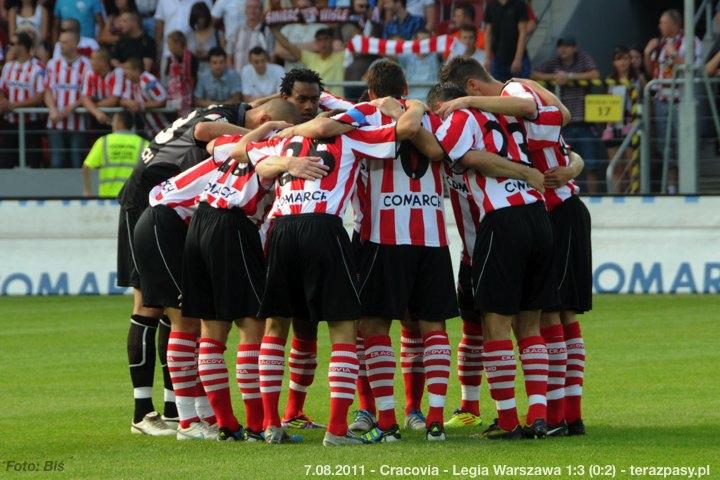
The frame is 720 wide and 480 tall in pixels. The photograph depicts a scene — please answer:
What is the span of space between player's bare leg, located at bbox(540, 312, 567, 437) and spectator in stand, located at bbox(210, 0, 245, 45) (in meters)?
14.0

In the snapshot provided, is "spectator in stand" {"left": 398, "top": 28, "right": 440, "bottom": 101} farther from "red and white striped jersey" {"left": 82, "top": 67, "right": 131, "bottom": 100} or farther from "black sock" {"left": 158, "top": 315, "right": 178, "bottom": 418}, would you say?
"black sock" {"left": 158, "top": 315, "right": 178, "bottom": 418}

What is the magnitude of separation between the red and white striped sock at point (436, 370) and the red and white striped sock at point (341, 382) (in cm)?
50

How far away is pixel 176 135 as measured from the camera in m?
9.67

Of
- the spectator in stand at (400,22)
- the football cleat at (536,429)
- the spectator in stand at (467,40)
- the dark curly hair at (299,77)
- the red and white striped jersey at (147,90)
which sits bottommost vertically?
the football cleat at (536,429)

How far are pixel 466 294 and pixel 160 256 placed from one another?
198 centimetres

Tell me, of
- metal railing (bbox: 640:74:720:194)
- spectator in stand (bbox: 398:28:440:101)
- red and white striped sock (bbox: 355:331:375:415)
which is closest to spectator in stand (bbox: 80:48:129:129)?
spectator in stand (bbox: 398:28:440:101)

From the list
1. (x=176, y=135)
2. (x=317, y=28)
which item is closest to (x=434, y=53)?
(x=317, y=28)

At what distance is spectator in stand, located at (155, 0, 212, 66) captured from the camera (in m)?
22.3

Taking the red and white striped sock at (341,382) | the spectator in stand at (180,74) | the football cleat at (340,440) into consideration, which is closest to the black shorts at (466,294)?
the red and white striped sock at (341,382)

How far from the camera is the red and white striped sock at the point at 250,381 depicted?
8758mm

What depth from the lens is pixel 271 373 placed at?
338 inches

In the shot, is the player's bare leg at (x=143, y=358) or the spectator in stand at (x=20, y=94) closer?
the player's bare leg at (x=143, y=358)

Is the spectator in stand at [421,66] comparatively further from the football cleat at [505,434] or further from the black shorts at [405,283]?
the football cleat at [505,434]

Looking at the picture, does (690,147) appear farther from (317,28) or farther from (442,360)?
(442,360)
